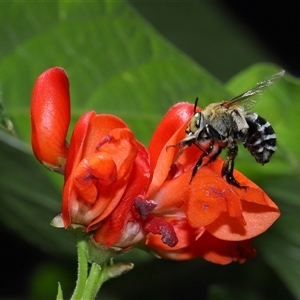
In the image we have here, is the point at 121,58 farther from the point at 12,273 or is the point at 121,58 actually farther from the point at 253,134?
the point at 12,273

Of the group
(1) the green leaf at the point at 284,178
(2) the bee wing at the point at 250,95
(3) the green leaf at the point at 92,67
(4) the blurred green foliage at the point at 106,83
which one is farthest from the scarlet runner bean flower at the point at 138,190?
(3) the green leaf at the point at 92,67

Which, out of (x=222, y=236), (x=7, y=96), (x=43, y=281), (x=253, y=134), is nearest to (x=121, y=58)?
(x=7, y=96)

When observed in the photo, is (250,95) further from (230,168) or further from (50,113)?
(50,113)

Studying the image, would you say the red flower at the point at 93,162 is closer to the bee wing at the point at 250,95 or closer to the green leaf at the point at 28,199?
the bee wing at the point at 250,95

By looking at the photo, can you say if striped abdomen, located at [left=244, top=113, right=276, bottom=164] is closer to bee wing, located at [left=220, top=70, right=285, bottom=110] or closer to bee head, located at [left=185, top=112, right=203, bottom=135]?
bee wing, located at [left=220, top=70, right=285, bottom=110]

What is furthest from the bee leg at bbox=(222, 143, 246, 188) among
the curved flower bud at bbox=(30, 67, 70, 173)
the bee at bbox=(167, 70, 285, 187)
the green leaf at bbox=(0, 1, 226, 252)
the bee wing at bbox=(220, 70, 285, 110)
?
the green leaf at bbox=(0, 1, 226, 252)

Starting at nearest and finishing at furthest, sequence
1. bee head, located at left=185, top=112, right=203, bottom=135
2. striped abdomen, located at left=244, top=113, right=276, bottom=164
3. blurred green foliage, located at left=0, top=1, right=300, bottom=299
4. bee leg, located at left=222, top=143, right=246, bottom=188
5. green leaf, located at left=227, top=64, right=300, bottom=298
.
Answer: bee leg, located at left=222, top=143, right=246, bottom=188 → bee head, located at left=185, top=112, right=203, bottom=135 → striped abdomen, located at left=244, top=113, right=276, bottom=164 → green leaf, located at left=227, top=64, right=300, bottom=298 → blurred green foliage, located at left=0, top=1, right=300, bottom=299

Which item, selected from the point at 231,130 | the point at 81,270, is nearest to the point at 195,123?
the point at 231,130

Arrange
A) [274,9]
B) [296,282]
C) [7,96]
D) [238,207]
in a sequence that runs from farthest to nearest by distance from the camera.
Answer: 1. [274,9]
2. [7,96]
3. [296,282]
4. [238,207]
